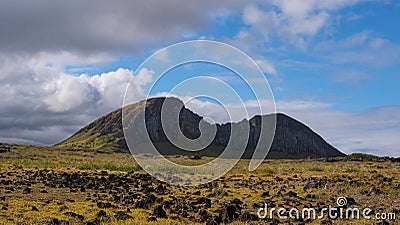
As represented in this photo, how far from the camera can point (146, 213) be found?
22.8 m

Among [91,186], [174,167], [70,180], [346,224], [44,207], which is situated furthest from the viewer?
[174,167]

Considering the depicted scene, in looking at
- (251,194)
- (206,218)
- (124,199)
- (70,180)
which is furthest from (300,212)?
(70,180)

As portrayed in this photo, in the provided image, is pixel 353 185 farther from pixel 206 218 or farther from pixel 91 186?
pixel 91 186

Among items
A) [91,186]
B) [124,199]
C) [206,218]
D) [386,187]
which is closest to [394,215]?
[206,218]

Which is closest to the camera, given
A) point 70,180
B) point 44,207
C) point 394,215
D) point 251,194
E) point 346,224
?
point 346,224

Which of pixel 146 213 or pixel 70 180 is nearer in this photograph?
pixel 146 213

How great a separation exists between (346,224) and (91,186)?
22.3 metres

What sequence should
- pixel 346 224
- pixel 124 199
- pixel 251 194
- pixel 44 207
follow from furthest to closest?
pixel 251 194
pixel 124 199
pixel 44 207
pixel 346 224

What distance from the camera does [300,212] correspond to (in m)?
24.4

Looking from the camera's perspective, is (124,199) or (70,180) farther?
(70,180)

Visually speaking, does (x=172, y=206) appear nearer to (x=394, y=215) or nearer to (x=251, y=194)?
(x=251, y=194)

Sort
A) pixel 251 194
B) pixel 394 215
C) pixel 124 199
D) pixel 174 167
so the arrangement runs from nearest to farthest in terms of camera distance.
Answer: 1. pixel 394 215
2. pixel 124 199
3. pixel 251 194
4. pixel 174 167

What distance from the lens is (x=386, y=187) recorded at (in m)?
33.2

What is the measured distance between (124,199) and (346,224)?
14047mm
